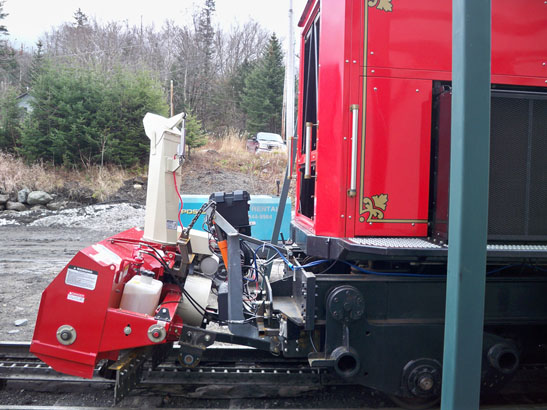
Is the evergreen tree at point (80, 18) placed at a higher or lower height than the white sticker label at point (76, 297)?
higher

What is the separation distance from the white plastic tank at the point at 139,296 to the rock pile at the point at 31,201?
45.1 feet

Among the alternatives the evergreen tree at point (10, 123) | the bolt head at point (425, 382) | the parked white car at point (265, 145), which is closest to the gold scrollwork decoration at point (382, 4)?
the bolt head at point (425, 382)

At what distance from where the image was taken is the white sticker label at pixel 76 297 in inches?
113

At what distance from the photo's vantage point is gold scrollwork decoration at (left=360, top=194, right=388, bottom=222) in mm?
2850

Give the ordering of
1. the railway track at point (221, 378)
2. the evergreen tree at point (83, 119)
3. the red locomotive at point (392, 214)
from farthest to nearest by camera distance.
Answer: the evergreen tree at point (83, 119)
the railway track at point (221, 378)
the red locomotive at point (392, 214)

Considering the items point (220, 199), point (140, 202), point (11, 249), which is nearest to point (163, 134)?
point (220, 199)

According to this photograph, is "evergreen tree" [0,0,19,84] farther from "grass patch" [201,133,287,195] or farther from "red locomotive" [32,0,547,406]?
"red locomotive" [32,0,547,406]

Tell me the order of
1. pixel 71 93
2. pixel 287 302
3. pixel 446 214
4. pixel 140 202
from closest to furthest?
pixel 446 214, pixel 287 302, pixel 140 202, pixel 71 93

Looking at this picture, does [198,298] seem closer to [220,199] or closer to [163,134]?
[220,199]

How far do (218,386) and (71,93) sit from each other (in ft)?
55.8

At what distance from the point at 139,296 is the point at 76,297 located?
1.40ft

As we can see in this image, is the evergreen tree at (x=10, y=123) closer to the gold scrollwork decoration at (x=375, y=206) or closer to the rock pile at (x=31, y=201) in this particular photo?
the rock pile at (x=31, y=201)

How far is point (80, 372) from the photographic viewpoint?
2854 millimetres

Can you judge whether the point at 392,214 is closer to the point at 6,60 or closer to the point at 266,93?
the point at 266,93
